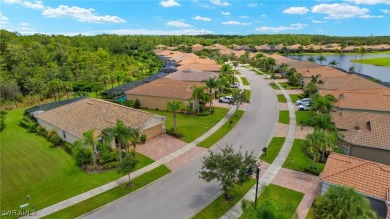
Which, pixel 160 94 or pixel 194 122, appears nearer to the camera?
pixel 194 122

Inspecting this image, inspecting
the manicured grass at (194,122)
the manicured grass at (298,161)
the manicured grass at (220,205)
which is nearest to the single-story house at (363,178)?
the manicured grass at (298,161)

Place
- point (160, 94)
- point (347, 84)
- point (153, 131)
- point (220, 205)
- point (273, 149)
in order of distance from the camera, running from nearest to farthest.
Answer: point (220, 205), point (273, 149), point (153, 131), point (160, 94), point (347, 84)

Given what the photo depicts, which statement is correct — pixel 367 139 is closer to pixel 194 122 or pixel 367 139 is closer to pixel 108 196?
pixel 194 122

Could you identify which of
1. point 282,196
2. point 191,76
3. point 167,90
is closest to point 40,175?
point 282,196

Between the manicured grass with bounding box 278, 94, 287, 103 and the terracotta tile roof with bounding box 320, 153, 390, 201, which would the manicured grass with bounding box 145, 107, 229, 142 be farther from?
the terracotta tile roof with bounding box 320, 153, 390, 201

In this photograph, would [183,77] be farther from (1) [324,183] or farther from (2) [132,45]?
(2) [132,45]

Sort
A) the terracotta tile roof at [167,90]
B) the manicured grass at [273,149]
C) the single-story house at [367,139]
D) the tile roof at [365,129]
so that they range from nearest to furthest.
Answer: the single-story house at [367,139]
the tile roof at [365,129]
the manicured grass at [273,149]
the terracotta tile roof at [167,90]

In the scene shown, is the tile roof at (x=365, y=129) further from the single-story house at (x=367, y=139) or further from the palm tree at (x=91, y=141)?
the palm tree at (x=91, y=141)
